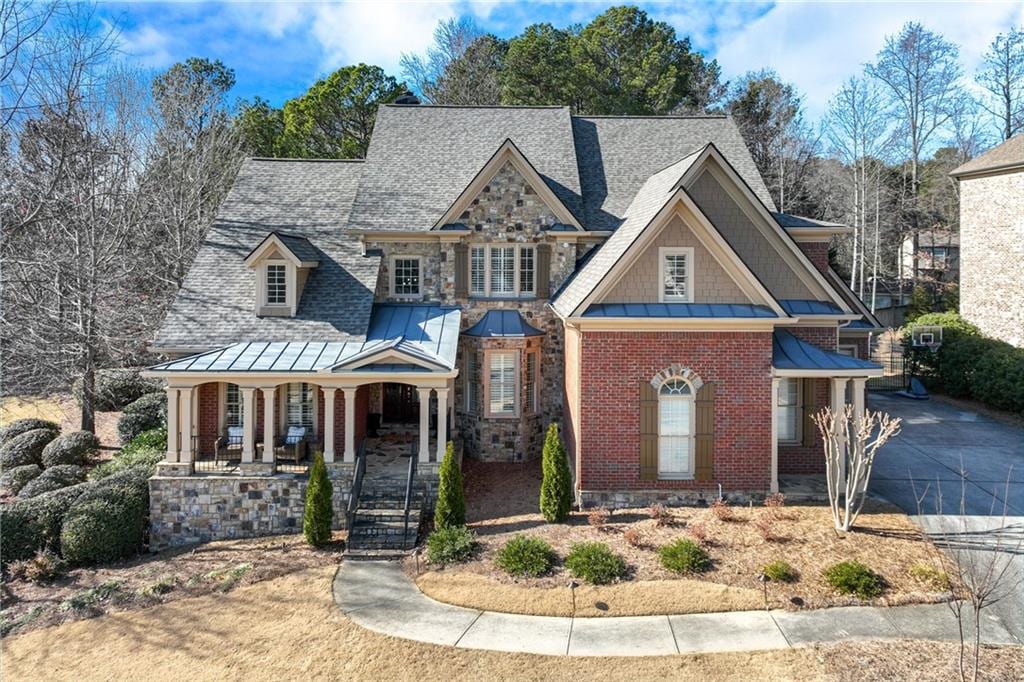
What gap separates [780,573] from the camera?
1146cm

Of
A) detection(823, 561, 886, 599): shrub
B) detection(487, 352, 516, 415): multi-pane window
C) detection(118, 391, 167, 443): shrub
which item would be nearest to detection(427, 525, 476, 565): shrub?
detection(487, 352, 516, 415): multi-pane window

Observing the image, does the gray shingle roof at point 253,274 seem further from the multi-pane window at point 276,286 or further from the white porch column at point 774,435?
the white porch column at point 774,435

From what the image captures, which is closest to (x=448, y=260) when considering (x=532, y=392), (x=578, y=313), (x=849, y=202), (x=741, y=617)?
(x=532, y=392)

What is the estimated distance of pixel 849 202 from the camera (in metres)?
38.8

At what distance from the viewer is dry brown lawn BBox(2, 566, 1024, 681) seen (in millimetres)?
9219

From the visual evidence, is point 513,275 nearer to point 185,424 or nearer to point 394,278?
point 394,278

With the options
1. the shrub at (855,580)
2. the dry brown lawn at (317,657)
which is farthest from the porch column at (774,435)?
the dry brown lawn at (317,657)

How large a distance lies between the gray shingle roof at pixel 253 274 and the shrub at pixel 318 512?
4.45 m

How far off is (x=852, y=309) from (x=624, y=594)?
10.6m

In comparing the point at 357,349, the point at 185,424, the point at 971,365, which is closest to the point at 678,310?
the point at 357,349

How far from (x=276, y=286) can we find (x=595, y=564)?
1149 cm

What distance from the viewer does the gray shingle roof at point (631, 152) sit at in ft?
65.2

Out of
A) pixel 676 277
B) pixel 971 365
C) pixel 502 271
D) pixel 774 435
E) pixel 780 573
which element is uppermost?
pixel 502 271

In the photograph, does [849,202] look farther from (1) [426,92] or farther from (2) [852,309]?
(1) [426,92]
